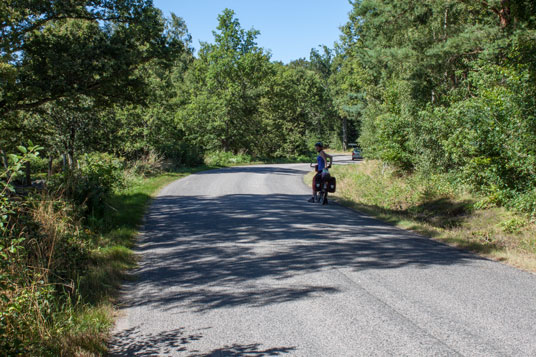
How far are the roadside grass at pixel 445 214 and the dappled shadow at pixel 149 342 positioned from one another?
216 inches

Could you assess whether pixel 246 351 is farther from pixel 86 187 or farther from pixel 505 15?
pixel 505 15

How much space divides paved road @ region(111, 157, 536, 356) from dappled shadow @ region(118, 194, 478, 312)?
0.02 meters

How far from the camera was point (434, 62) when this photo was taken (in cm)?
1617

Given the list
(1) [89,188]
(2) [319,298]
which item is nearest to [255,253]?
(2) [319,298]

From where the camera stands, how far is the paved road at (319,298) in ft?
13.3

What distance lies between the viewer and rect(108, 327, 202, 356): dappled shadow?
4000 mm

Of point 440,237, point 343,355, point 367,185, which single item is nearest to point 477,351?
point 343,355

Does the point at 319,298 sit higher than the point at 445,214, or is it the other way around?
the point at 319,298

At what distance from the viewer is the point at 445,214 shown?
49.4ft

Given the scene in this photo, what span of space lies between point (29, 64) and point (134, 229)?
184 inches

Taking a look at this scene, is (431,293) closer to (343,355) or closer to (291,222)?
(343,355)

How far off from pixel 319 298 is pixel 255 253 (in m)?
2.52

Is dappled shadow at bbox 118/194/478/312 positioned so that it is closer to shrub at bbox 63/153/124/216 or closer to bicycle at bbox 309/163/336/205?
shrub at bbox 63/153/124/216

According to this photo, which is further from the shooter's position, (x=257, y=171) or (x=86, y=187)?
(x=257, y=171)
